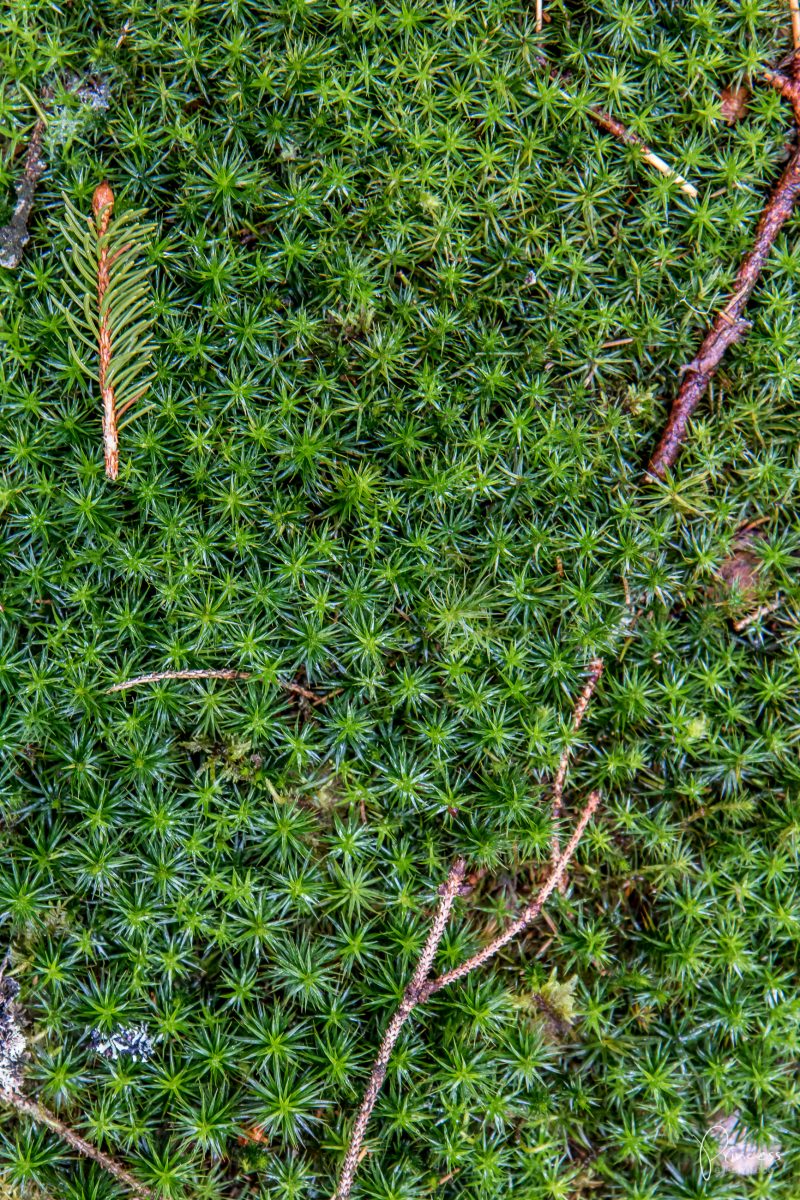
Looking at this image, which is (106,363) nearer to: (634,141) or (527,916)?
(634,141)

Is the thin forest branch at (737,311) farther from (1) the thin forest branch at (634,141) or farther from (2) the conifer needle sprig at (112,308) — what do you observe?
(2) the conifer needle sprig at (112,308)

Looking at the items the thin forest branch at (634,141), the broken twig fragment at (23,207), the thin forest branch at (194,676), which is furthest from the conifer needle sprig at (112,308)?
the thin forest branch at (634,141)

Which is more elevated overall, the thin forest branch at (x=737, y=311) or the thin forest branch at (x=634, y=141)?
the thin forest branch at (x=634, y=141)

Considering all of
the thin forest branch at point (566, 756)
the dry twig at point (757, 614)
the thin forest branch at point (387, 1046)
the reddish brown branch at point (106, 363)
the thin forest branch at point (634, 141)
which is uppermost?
the thin forest branch at point (634, 141)

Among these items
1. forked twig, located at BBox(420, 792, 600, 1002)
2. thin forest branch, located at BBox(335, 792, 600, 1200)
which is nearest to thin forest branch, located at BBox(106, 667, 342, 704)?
thin forest branch, located at BBox(335, 792, 600, 1200)

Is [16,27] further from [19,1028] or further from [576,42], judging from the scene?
[19,1028]

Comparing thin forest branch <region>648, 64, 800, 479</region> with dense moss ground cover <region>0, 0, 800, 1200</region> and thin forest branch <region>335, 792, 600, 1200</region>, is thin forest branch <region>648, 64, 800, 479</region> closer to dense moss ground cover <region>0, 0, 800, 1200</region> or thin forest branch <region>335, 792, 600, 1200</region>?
dense moss ground cover <region>0, 0, 800, 1200</region>

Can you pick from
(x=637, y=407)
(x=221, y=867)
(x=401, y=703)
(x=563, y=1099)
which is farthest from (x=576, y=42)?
(x=563, y=1099)
